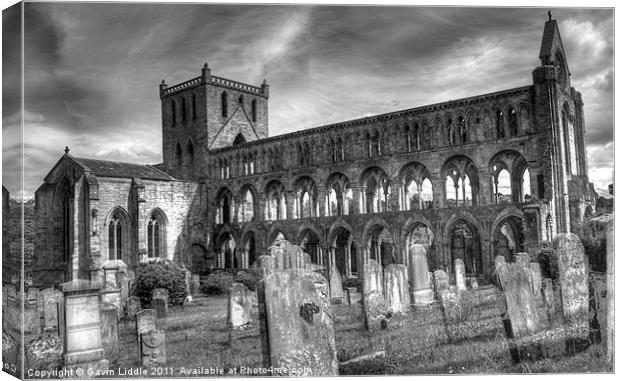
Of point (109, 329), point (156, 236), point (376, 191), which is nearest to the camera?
point (109, 329)

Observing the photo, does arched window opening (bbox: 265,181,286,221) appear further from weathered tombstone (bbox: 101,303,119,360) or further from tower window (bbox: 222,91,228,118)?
weathered tombstone (bbox: 101,303,119,360)

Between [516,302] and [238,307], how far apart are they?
7.55 metres

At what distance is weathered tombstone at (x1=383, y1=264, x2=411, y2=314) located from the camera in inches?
642

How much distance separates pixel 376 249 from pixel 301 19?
672 inches

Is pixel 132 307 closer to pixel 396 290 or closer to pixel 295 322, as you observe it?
pixel 396 290

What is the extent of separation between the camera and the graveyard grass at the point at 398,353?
11.1 m

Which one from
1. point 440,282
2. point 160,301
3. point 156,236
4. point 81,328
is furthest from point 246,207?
point 81,328

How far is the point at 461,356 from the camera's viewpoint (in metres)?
11.4

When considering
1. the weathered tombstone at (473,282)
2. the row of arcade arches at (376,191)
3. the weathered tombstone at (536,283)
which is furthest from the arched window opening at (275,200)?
the weathered tombstone at (536,283)

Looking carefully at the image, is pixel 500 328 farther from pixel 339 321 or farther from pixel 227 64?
pixel 227 64

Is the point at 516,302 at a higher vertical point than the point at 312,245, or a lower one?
lower

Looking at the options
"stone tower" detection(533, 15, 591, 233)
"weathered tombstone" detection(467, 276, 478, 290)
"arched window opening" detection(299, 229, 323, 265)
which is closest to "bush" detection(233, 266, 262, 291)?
"arched window opening" detection(299, 229, 323, 265)

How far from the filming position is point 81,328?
1085 centimetres

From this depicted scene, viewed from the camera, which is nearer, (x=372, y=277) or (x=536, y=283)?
(x=536, y=283)
